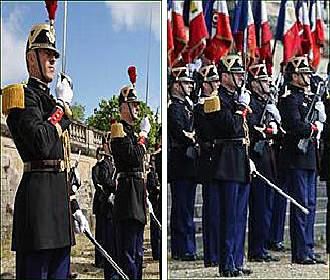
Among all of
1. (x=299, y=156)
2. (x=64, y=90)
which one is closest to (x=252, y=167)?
(x=299, y=156)

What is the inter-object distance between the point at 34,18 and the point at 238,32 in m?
1.47

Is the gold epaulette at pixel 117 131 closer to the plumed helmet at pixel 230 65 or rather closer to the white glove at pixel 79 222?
the white glove at pixel 79 222

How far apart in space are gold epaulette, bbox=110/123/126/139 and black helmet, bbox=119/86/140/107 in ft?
0.36

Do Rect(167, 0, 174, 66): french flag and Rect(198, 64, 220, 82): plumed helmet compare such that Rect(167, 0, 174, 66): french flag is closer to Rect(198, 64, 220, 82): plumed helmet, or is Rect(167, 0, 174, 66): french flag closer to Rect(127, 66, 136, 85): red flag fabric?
Rect(198, 64, 220, 82): plumed helmet

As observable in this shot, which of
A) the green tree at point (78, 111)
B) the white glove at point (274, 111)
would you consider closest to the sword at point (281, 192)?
the white glove at point (274, 111)

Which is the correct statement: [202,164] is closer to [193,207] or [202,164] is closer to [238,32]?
[193,207]

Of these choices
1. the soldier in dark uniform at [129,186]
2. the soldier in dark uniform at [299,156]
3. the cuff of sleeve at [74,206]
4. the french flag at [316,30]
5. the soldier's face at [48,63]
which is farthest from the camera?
the french flag at [316,30]

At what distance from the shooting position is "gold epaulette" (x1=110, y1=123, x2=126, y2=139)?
12.7 ft

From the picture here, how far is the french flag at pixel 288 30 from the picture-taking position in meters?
4.73

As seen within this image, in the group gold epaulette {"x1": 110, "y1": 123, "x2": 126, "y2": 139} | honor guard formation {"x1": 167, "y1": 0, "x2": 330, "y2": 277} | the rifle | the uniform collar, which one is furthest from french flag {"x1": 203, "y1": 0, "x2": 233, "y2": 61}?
the uniform collar

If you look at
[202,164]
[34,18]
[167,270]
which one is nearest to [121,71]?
[34,18]

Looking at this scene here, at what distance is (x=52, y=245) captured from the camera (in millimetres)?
3580

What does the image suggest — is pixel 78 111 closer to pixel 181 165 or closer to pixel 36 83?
pixel 36 83

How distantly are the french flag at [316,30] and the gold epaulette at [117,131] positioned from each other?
4.67ft
